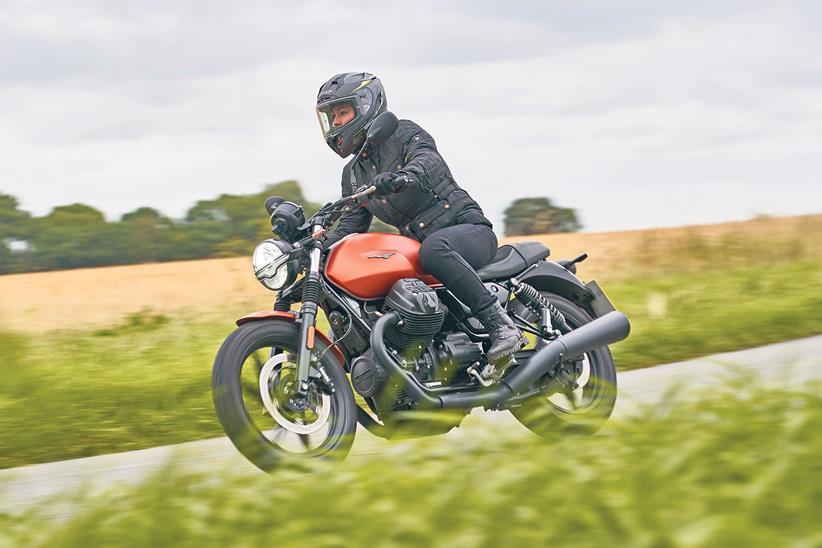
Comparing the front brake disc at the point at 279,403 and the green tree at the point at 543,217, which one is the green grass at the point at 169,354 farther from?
the green tree at the point at 543,217

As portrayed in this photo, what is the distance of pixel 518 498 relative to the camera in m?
3.67

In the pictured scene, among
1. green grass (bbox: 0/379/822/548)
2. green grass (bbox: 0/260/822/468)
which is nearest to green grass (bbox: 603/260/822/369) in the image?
green grass (bbox: 0/260/822/468)

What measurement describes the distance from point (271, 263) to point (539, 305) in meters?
1.56

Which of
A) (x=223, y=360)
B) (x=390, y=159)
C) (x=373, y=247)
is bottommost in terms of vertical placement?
(x=223, y=360)

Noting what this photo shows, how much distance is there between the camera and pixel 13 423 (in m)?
7.43

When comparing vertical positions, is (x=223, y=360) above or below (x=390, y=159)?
below

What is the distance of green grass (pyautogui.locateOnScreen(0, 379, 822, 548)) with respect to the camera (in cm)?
343

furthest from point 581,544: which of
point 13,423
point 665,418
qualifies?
point 13,423

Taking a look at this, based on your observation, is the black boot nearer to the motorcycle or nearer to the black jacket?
the motorcycle

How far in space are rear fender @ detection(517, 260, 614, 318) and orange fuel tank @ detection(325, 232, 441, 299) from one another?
794 millimetres

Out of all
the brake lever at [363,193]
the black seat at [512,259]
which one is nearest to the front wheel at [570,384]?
the black seat at [512,259]

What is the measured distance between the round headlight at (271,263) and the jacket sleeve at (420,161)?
645 mm

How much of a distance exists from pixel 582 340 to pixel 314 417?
1.54m

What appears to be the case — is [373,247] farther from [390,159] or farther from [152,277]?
[152,277]
